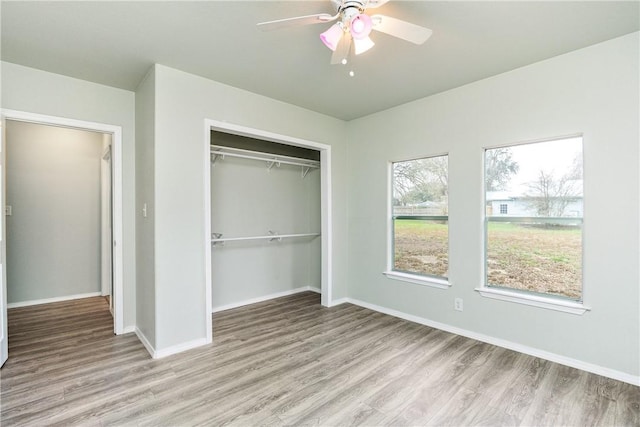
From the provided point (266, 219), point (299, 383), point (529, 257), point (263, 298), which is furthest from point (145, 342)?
point (529, 257)

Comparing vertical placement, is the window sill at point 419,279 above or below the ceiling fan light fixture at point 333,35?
below

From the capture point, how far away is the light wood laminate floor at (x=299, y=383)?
1955mm

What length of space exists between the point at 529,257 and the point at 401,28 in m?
2.34

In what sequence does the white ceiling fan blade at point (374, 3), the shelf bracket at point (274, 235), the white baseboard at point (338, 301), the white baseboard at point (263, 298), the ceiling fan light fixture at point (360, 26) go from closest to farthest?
1. the white ceiling fan blade at point (374, 3)
2. the ceiling fan light fixture at point (360, 26)
3. the white baseboard at point (263, 298)
4. the white baseboard at point (338, 301)
5. the shelf bracket at point (274, 235)

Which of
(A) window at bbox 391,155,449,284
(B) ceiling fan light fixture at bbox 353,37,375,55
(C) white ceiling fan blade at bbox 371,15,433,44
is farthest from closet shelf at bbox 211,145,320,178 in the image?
(C) white ceiling fan blade at bbox 371,15,433,44

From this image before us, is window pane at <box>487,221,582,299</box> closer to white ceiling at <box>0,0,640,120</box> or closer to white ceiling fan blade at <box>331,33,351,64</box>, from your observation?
white ceiling at <box>0,0,640,120</box>

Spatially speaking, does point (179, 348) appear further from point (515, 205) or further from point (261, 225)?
point (515, 205)

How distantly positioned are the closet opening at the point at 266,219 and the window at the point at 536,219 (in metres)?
1.98

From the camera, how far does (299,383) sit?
2.33 m

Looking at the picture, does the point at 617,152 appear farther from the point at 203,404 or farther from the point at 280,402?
the point at 203,404

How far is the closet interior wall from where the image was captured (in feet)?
13.6

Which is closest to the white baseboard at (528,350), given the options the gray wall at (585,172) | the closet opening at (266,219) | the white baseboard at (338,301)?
the gray wall at (585,172)

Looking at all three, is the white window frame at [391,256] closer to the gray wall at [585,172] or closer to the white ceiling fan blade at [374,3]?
the gray wall at [585,172]

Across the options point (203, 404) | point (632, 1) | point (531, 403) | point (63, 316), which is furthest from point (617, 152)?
point (63, 316)
